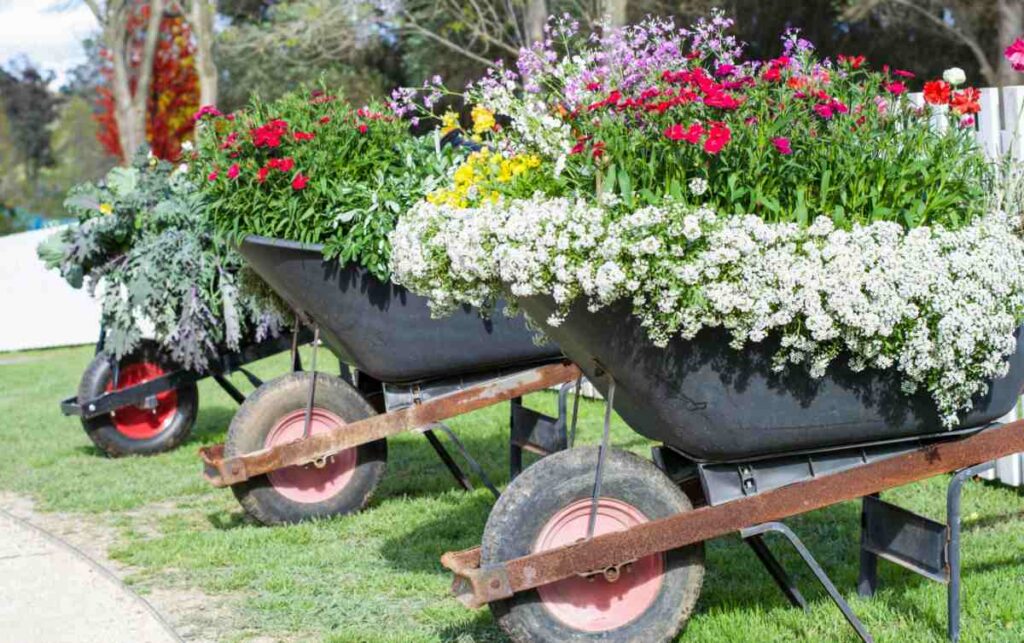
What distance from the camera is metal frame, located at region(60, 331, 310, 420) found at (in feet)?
21.0

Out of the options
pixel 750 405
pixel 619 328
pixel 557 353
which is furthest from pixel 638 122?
pixel 557 353

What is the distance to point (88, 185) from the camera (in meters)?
6.41

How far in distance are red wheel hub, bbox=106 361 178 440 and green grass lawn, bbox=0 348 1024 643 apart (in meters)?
Answer: 0.23

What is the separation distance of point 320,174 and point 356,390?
3.21 feet

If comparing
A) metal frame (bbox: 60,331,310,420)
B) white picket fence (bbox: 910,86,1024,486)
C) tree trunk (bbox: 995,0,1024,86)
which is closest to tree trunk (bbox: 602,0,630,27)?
tree trunk (bbox: 995,0,1024,86)

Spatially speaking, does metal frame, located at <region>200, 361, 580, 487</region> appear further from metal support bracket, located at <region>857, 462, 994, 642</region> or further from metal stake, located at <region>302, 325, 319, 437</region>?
metal support bracket, located at <region>857, 462, 994, 642</region>

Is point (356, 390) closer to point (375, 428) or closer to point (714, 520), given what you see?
point (375, 428)

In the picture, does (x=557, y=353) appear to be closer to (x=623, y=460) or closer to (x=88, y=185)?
(x=623, y=460)

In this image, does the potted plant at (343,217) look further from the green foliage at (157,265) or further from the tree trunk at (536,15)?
the tree trunk at (536,15)

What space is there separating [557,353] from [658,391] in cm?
174

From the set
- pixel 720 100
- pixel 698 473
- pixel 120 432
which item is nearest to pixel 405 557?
pixel 698 473

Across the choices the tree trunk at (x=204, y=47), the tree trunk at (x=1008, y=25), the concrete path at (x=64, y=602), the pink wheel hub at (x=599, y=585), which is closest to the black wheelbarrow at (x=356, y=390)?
the concrete path at (x=64, y=602)

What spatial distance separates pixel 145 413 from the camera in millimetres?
6996

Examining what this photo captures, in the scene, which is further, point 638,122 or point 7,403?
point 7,403
